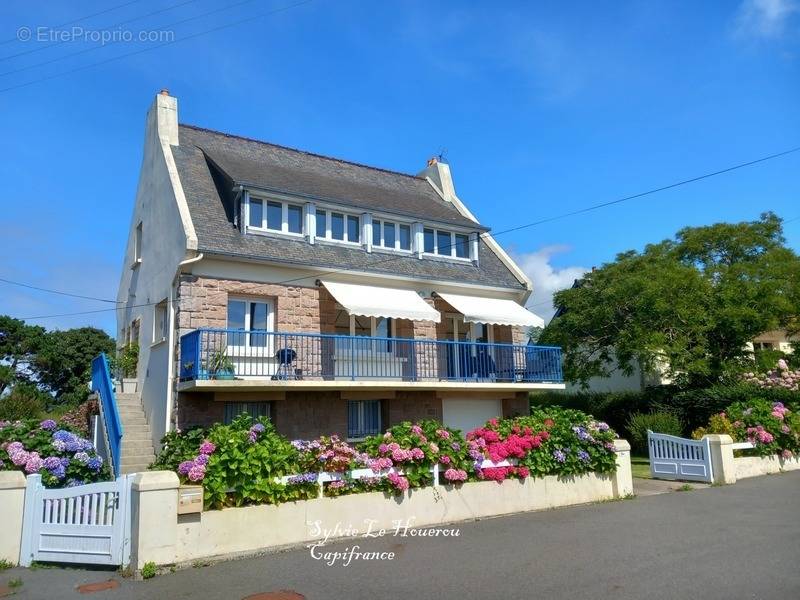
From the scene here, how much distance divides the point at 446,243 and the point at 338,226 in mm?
3778

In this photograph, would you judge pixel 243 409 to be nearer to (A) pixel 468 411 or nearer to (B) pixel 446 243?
(A) pixel 468 411

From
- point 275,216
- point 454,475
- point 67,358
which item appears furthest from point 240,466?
point 67,358

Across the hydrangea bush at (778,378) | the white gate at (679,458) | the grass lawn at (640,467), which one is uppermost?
the hydrangea bush at (778,378)

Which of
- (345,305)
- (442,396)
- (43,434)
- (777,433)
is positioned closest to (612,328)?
(777,433)

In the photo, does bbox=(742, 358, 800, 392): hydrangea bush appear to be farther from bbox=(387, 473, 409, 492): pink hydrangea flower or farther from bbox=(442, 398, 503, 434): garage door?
bbox=(387, 473, 409, 492): pink hydrangea flower

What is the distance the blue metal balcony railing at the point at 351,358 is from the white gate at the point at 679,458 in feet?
10.6

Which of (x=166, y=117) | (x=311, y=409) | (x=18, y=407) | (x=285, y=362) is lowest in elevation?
(x=311, y=409)

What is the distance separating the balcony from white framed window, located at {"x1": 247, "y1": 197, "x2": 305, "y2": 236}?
3.23 m

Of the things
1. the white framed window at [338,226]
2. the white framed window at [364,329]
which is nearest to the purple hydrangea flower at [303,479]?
the white framed window at [364,329]

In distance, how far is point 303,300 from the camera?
16.4 m

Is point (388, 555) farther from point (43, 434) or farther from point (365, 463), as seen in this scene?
point (43, 434)

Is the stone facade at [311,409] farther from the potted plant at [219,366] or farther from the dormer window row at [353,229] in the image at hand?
the dormer window row at [353,229]

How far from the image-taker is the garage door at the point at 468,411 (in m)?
18.2

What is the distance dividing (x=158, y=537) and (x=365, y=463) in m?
3.22
